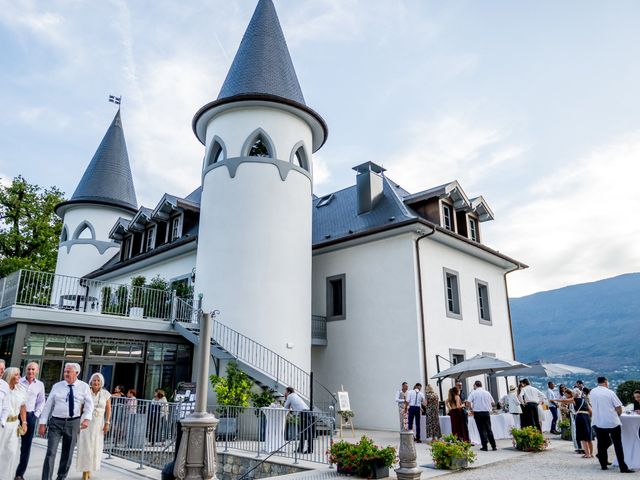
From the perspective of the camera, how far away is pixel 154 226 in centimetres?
2475

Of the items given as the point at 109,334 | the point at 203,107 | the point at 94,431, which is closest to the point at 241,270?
the point at 109,334

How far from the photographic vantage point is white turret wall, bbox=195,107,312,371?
15.6m

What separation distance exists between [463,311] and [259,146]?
33.2 ft

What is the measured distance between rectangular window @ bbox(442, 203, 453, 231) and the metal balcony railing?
11.1 meters

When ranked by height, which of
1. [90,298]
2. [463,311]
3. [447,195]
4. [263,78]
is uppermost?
[263,78]

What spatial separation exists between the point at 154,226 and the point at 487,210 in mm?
16491

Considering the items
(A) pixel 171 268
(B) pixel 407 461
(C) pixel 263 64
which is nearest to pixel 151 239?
(A) pixel 171 268

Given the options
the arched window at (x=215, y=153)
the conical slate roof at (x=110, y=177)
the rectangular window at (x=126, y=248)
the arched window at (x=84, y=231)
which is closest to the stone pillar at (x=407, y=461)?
the arched window at (x=215, y=153)

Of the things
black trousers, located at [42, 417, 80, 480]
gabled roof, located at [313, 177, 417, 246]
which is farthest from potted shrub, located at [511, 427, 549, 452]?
black trousers, located at [42, 417, 80, 480]

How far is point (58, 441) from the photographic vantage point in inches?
266

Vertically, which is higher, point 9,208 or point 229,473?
point 9,208

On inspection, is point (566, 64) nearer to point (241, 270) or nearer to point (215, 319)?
point (241, 270)

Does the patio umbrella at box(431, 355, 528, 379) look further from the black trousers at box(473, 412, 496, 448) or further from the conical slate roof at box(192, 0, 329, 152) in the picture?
the conical slate roof at box(192, 0, 329, 152)

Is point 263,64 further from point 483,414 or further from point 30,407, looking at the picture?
point 30,407
